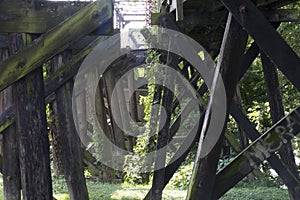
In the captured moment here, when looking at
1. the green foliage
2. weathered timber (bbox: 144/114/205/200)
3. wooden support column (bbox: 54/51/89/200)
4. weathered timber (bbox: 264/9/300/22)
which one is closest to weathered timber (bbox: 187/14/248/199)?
wooden support column (bbox: 54/51/89/200)

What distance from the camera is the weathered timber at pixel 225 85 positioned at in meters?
2.95

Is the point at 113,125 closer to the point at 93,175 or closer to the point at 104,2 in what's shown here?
the point at 93,175

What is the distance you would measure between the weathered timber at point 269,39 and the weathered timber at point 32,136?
142 centimetres

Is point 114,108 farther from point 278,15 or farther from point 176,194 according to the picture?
point 278,15

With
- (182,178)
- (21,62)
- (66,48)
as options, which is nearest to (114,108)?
(182,178)

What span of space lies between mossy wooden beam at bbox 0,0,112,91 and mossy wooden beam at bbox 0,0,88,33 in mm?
139

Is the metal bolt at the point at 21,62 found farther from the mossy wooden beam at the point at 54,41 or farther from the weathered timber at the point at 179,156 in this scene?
the weathered timber at the point at 179,156

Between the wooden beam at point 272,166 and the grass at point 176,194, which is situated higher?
the wooden beam at point 272,166

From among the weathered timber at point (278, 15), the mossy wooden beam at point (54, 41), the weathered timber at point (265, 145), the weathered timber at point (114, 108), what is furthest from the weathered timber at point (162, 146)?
the weathered timber at point (114, 108)

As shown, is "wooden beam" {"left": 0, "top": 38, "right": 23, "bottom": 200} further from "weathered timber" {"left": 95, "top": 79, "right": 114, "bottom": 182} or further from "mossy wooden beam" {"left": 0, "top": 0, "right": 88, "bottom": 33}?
"weathered timber" {"left": 95, "top": 79, "right": 114, "bottom": 182}

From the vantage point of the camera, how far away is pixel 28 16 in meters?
3.27

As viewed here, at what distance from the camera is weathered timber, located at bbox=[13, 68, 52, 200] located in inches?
125

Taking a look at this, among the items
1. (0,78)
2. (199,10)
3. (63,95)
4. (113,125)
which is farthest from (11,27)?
(113,125)

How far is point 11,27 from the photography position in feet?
10.6
